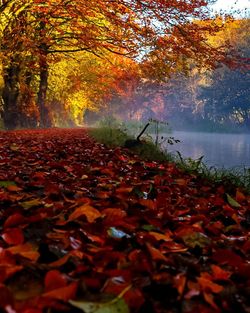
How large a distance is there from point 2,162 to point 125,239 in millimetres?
3185

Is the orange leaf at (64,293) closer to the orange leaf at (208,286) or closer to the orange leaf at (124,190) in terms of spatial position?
the orange leaf at (208,286)

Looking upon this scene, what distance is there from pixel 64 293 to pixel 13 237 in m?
0.64

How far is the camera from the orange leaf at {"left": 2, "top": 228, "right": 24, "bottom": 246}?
5.69 feet

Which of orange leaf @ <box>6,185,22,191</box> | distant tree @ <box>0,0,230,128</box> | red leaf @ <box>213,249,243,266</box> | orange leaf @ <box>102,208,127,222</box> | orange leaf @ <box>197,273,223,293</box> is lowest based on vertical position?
red leaf @ <box>213,249,243,266</box>

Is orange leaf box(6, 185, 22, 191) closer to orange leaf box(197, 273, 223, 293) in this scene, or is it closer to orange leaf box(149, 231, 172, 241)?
orange leaf box(149, 231, 172, 241)

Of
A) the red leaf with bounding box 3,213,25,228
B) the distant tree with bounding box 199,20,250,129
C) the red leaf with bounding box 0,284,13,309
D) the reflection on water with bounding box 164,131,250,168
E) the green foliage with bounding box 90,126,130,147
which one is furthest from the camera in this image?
the distant tree with bounding box 199,20,250,129

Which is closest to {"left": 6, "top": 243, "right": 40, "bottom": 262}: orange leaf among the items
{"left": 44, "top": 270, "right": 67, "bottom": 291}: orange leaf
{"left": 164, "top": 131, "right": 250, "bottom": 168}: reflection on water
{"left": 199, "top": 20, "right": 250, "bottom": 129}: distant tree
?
{"left": 44, "top": 270, "right": 67, "bottom": 291}: orange leaf

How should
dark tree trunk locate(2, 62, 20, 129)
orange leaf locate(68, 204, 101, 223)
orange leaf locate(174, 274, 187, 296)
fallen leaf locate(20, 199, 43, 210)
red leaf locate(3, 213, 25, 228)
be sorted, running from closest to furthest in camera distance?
orange leaf locate(174, 274, 187, 296) < red leaf locate(3, 213, 25, 228) < orange leaf locate(68, 204, 101, 223) < fallen leaf locate(20, 199, 43, 210) < dark tree trunk locate(2, 62, 20, 129)

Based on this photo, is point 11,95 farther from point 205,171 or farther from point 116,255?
point 116,255

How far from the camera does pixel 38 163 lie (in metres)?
4.82

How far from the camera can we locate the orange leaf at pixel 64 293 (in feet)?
3.90

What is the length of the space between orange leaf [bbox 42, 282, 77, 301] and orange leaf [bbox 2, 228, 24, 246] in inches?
22.8

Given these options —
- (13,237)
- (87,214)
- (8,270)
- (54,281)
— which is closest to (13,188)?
(87,214)

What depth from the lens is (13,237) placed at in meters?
1.76
